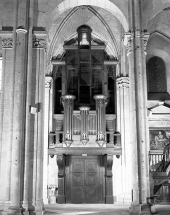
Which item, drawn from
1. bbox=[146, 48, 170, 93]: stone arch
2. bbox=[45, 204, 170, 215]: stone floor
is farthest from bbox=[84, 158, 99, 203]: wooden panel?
bbox=[146, 48, 170, 93]: stone arch

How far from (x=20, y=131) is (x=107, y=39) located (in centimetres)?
1043

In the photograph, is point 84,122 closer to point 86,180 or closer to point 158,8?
point 86,180

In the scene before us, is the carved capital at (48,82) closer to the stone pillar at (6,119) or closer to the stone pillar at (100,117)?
the stone pillar at (100,117)

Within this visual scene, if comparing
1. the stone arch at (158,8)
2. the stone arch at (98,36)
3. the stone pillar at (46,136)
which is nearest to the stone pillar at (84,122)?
the stone pillar at (46,136)

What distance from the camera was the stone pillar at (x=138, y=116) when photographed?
12258 mm

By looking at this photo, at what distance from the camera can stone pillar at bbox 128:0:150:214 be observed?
12258mm

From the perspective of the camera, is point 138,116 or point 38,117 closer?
point 38,117

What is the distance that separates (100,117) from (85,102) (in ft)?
4.42

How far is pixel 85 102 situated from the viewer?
1998 centimetres

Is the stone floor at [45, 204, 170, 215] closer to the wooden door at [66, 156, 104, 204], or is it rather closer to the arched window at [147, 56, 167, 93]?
the wooden door at [66, 156, 104, 204]

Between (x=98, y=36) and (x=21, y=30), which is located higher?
(x=98, y=36)

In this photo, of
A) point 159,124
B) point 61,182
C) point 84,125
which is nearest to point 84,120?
point 84,125

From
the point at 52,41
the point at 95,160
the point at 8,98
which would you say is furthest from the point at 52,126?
the point at 8,98

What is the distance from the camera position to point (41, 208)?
12023 mm
